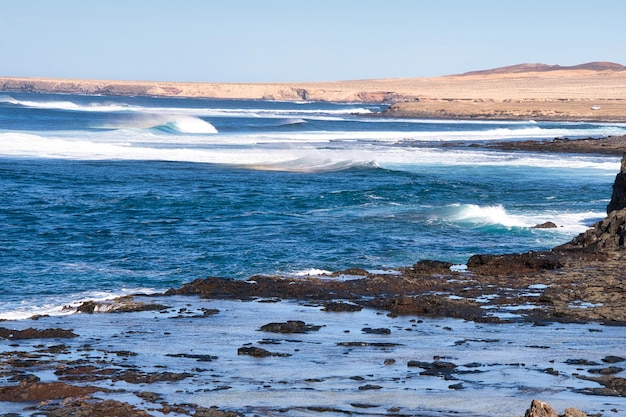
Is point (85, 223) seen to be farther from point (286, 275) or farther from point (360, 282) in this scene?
point (360, 282)

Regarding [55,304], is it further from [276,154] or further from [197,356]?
[276,154]

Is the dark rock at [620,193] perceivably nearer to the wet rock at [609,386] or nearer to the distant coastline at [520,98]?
the wet rock at [609,386]

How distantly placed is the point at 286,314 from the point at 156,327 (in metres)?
1.79

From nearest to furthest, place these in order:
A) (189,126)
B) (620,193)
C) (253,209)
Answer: (620,193) < (253,209) < (189,126)

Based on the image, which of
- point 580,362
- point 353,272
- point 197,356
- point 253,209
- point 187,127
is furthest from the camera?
point 187,127

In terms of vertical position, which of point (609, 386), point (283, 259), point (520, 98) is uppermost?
point (520, 98)

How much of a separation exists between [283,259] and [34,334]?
775 centimetres

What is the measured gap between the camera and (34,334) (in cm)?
1131

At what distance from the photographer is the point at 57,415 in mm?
7879

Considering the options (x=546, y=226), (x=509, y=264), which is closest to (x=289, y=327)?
(x=509, y=264)

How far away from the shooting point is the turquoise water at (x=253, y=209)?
17.9 meters

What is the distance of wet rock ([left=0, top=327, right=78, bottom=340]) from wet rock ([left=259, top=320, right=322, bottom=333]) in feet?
7.37

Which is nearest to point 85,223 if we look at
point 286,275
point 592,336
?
point 286,275

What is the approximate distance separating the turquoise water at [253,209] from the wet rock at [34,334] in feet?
7.22
